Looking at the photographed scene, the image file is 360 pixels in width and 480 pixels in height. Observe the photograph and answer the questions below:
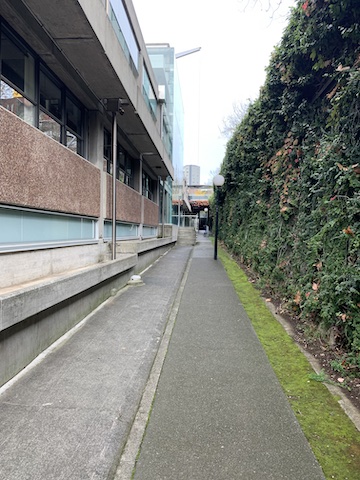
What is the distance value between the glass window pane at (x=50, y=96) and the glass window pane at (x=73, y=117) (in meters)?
0.45

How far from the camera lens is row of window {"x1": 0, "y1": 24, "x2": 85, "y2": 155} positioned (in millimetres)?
4531

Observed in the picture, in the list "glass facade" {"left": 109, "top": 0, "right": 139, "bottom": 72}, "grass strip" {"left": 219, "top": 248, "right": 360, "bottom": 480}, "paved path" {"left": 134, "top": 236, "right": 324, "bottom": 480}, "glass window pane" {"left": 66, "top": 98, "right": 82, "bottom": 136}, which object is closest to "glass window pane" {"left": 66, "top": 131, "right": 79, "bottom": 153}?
"glass window pane" {"left": 66, "top": 98, "right": 82, "bottom": 136}

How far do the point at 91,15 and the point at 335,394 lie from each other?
5551 millimetres

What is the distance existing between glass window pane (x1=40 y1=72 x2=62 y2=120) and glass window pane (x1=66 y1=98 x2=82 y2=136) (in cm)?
45

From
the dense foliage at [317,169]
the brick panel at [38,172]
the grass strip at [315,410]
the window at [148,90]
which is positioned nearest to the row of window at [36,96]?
the brick panel at [38,172]

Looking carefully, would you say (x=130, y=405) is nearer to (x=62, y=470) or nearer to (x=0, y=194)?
(x=62, y=470)

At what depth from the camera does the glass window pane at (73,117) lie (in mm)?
6668

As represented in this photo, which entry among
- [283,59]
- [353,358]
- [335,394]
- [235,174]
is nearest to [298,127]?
[283,59]

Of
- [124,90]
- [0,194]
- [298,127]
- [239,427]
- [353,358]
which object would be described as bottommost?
[239,427]

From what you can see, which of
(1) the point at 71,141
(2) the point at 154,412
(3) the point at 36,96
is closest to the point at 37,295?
(2) the point at 154,412

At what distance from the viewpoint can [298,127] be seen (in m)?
5.96

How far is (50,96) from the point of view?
231 inches

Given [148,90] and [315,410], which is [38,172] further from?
[148,90]

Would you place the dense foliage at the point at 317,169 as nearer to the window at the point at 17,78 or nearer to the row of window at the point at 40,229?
the row of window at the point at 40,229
